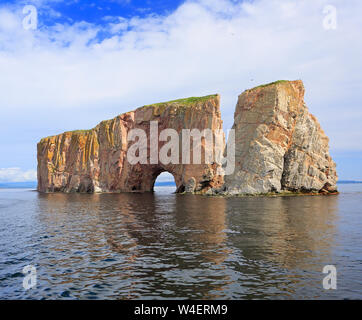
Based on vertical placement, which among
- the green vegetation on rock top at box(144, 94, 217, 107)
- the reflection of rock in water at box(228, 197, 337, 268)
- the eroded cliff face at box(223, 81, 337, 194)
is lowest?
the reflection of rock in water at box(228, 197, 337, 268)

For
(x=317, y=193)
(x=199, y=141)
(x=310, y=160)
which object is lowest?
(x=317, y=193)

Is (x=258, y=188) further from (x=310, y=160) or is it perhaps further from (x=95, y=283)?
(x=95, y=283)

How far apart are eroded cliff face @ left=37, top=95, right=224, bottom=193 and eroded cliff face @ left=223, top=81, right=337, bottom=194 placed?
35.5ft

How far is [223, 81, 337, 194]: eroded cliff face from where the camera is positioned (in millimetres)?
71625

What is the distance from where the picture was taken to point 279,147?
239 ft

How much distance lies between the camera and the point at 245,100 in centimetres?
7744

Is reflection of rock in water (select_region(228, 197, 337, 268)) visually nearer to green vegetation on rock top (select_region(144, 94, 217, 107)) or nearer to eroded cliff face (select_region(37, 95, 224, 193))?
eroded cliff face (select_region(37, 95, 224, 193))

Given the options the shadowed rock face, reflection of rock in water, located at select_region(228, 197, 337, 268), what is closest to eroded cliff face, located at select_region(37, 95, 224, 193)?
A: the shadowed rock face

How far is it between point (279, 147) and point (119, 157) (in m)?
54.7

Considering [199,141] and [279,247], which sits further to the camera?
[199,141]

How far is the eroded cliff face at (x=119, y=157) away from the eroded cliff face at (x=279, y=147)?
1082 centimetres

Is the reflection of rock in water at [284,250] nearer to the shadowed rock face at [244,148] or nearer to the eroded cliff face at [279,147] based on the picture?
the eroded cliff face at [279,147]
